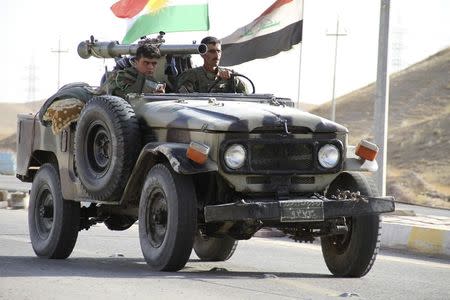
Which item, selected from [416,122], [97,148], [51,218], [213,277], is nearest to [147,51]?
[97,148]

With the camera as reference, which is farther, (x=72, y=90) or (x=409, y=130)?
(x=409, y=130)

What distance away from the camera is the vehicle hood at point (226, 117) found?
32.4 ft

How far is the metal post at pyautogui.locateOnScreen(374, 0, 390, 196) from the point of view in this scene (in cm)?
1858

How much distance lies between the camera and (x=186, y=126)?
1009 centimetres

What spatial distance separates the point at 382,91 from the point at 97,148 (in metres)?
8.43

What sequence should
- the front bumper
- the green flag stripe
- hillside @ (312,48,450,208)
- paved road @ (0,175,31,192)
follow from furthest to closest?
hillside @ (312,48,450,208) < paved road @ (0,175,31,192) < the green flag stripe < the front bumper

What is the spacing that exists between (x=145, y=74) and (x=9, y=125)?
495ft

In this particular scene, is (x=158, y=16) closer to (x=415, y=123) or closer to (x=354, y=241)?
(x=354, y=241)

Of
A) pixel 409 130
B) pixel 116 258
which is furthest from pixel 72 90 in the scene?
pixel 409 130

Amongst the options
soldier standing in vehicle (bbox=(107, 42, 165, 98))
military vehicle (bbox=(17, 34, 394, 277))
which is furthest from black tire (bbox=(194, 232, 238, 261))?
soldier standing in vehicle (bbox=(107, 42, 165, 98))

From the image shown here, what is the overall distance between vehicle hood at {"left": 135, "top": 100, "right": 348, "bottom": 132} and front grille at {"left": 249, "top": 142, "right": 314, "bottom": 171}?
16cm

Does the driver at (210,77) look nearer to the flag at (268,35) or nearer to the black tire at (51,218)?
the black tire at (51,218)

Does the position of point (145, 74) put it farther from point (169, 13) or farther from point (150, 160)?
point (169, 13)

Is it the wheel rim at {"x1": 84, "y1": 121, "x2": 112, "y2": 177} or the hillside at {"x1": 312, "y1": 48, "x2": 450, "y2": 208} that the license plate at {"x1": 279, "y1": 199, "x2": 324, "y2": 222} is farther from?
the hillside at {"x1": 312, "y1": 48, "x2": 450, "y2": 208}
